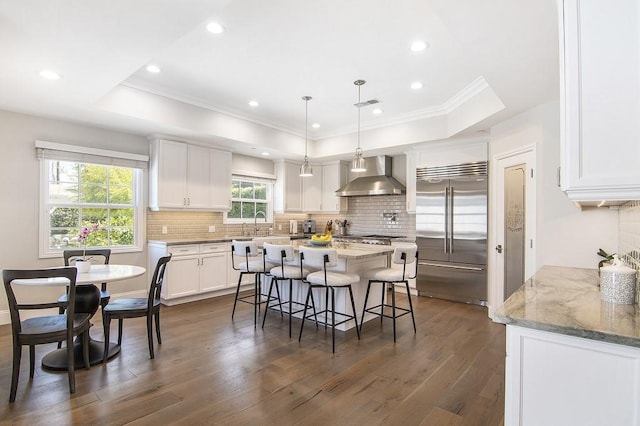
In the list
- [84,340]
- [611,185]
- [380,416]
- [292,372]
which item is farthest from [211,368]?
[611,185]

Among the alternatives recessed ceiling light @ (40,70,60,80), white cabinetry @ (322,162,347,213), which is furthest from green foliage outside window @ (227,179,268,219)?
recessed ceiling light @ (40,70,60,80)

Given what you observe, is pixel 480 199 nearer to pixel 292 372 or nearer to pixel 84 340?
pixel 292 372

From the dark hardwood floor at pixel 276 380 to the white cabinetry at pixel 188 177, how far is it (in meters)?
1.93

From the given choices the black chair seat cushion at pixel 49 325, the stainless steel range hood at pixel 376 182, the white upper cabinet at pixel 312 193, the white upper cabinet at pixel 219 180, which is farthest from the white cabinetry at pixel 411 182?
the black chair seat cushion at pixel 49 325

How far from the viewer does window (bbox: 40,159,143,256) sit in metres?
4.28

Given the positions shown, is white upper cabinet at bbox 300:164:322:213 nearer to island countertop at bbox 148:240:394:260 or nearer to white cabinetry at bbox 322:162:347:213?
white cabinetry at bbox 322:162:347:213

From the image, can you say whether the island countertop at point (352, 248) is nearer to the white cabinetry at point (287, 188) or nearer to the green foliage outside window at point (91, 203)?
the green foliage outside window at point (91, 203)

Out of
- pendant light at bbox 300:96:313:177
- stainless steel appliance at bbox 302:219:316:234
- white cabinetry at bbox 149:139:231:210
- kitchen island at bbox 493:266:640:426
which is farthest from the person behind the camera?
stainless steel appliance at bbox 302:219:316:234

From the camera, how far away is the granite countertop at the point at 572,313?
124cm

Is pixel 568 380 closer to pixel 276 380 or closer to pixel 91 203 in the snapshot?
pixel 276 380

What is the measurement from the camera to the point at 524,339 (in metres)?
1.39

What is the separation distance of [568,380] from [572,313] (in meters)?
0.30

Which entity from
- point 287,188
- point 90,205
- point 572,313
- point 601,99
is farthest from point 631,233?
point 90,205

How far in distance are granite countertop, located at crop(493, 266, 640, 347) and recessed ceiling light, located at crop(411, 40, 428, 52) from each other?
2.24 m
